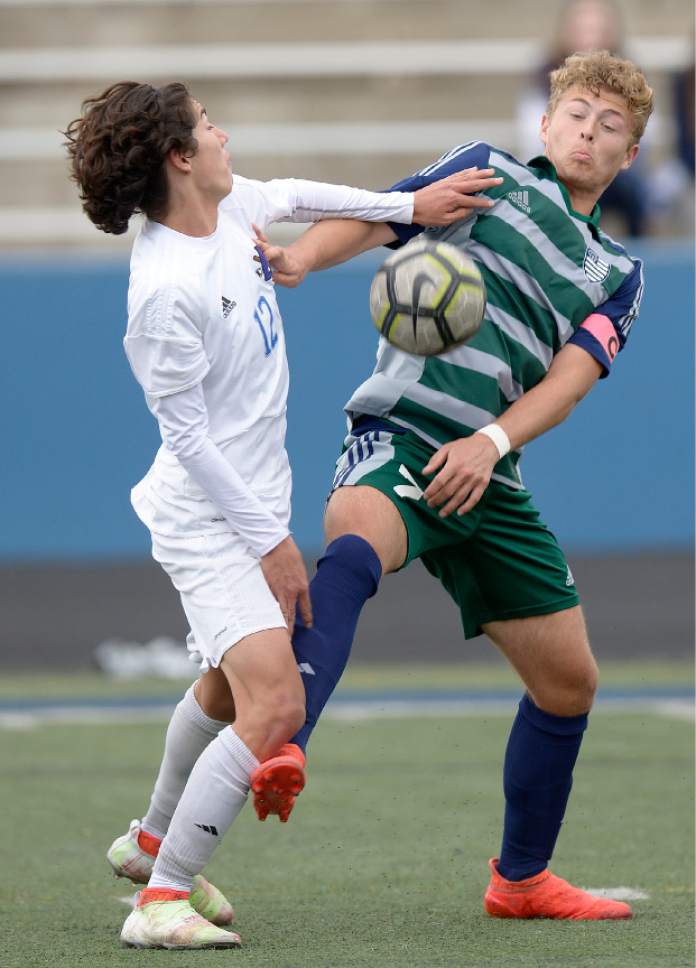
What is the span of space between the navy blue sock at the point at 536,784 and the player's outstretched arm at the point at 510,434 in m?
0.70

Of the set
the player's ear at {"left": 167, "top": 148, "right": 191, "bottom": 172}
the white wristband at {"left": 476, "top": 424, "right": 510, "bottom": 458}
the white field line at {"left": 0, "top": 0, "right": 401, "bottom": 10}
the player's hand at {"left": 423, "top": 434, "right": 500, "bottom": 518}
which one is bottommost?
the player's hand at {"left": 423, "top": 434, "right": 500, "bottom": 518}

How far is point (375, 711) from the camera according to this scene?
775cm

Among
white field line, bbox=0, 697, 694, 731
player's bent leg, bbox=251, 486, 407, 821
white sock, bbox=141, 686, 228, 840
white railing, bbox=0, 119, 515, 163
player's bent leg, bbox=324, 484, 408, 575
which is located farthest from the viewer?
white railing, bbox=0, 119, 515, 163

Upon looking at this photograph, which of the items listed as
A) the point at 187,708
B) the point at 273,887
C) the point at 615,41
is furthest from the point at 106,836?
the point at 615,41

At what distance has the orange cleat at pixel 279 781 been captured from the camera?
333cm

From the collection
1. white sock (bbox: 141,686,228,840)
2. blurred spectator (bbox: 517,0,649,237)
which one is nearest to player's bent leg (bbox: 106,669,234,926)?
white sock (bbox: 141,686,228,840)

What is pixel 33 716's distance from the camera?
301 inches

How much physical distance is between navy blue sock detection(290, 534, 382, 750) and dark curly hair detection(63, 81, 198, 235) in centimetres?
82

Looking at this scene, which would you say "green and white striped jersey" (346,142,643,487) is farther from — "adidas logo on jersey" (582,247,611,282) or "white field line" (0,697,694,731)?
"white field line" (0,697,694,731)

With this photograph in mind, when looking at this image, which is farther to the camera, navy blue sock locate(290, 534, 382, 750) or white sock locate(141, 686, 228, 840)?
white sock locate(141, 686, 228, 840)

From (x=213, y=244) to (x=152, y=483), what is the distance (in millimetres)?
527

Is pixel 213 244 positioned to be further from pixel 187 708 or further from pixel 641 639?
pixel 641 639

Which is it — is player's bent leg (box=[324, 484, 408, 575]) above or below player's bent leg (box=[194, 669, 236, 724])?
above

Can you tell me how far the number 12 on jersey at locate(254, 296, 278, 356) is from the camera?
3.61m
